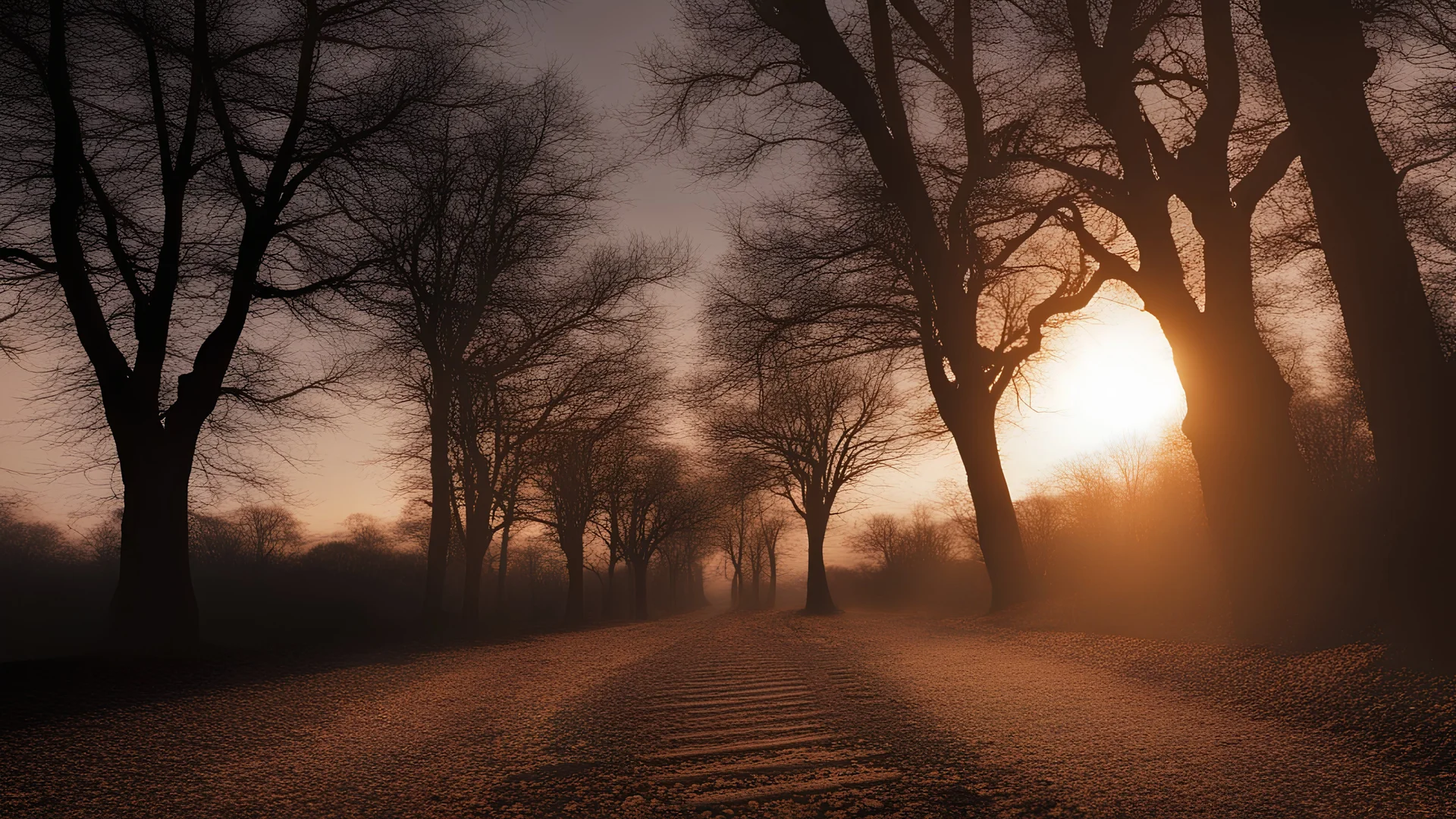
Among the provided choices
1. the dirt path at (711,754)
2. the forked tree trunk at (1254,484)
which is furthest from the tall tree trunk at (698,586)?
the dirt path at (711,754)

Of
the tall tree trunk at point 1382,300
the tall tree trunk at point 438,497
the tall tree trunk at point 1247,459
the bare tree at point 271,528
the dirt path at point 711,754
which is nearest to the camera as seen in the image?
the dirt path at point 711,754

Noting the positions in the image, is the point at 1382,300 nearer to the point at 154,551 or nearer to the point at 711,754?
the point at 711,754

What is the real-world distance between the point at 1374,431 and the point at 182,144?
504 inches

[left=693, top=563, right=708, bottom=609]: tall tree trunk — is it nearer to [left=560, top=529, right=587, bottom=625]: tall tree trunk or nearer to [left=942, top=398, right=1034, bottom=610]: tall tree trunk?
[left=560, top=529, right=587, bottom=625]: tall tree trunk

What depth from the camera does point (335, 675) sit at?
6223mm

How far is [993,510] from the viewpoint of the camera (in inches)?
497

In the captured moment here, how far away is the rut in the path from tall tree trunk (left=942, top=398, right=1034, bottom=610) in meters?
8.24

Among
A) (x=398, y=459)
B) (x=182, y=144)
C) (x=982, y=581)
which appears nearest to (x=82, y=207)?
(x=182, y=144)

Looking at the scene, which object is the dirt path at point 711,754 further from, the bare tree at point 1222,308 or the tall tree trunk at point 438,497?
the tall tree trunk at point 438,497

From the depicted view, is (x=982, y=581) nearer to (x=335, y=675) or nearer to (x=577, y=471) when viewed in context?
(x=577, y=471)

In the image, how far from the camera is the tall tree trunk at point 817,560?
2436 centimetres

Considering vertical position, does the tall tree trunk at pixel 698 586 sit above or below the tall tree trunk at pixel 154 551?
below

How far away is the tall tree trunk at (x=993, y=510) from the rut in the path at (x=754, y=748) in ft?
27.0

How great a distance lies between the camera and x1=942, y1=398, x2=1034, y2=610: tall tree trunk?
12.4 metres
